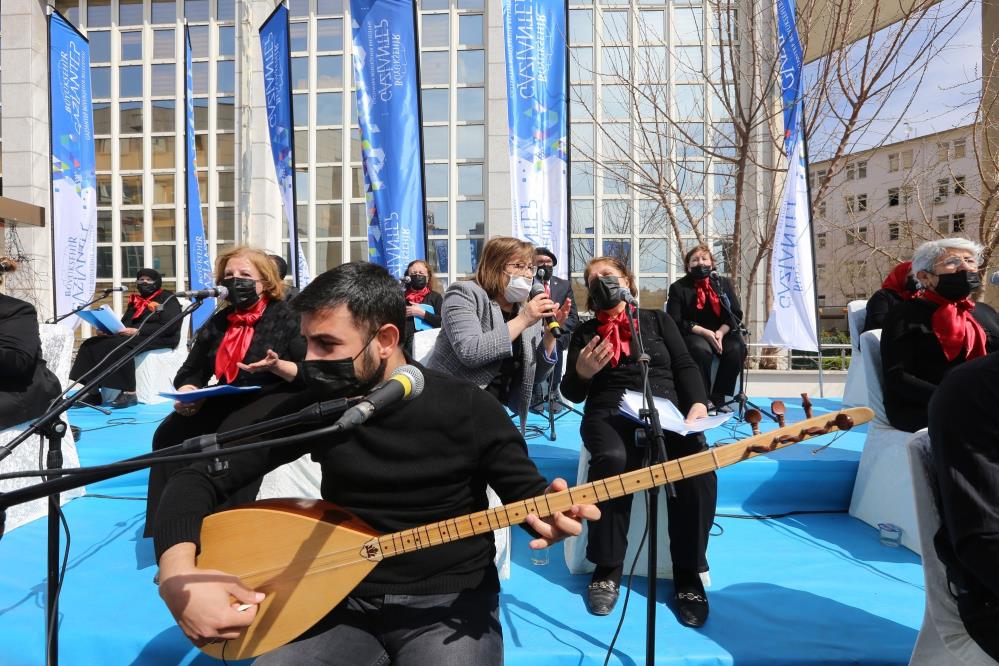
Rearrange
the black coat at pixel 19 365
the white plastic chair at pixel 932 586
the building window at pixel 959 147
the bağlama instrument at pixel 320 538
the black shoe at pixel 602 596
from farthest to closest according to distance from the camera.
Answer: the building window at pixel 959 147, the black coat at pixel 19 365, the black shoe at pixel 602 596, the white plastic chair at pixel 932 586, the bağlama instrument at pixel 320 538

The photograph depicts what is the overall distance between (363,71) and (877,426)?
5.43 m

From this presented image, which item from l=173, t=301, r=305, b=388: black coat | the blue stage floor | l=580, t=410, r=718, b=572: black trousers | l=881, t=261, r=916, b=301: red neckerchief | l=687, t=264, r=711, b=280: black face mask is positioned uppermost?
l=687, t=264, r=711, b=280: black face mask

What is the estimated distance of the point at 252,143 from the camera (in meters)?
10.6

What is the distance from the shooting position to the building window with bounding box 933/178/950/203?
28.7ft

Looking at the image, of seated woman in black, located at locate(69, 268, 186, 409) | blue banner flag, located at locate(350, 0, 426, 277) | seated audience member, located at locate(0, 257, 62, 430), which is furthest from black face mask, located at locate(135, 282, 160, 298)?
seated audience member, located at locate(0, 257, 62, 430)

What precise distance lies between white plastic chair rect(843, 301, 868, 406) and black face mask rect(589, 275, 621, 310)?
3003mm

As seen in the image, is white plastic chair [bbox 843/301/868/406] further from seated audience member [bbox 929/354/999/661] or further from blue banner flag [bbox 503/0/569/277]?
seated audience member [bbox 929/354/999/661]

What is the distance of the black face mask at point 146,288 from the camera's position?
6.46 m

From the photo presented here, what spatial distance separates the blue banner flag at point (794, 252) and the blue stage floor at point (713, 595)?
242cm

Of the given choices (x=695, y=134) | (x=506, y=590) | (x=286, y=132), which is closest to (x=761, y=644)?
(x=506, y=590)

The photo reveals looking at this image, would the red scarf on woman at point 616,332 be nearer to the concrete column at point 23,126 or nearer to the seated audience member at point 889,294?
the seated audience member at point 889,294

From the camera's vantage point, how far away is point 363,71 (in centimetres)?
612

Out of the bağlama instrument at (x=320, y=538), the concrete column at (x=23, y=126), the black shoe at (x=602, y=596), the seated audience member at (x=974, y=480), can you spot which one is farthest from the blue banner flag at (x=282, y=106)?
the seated audience member at (x=974, y=480)

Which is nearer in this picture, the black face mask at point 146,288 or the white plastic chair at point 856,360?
the white plastic chair at point 856,360
